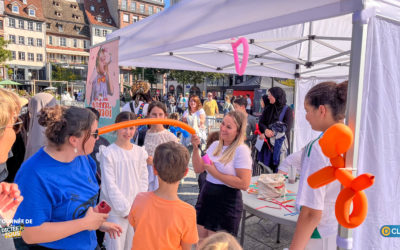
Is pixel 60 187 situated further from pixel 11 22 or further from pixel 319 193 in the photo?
pixel 11 22

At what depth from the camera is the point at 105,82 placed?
304cm

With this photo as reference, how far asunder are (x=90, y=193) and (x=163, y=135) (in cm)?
190

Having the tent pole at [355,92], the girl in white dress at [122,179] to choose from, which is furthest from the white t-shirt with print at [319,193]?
the girl in white dress at [122,179]

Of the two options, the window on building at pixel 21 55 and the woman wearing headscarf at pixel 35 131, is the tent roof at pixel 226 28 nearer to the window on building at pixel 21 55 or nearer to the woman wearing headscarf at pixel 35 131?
the woman wearing headscarf at pixel 35 131

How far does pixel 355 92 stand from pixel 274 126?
3.19m

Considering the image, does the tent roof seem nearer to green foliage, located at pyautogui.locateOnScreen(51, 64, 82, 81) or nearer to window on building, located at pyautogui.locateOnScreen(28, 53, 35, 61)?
green foliage, located at pyautogui.locateOnScreen(51, 64, 82, 81)

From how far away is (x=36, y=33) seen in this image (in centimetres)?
4584

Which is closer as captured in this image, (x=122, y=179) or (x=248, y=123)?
(x=122, y=179)

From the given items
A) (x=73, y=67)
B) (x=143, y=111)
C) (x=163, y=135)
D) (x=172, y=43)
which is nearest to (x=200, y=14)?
(x=172, y=43)

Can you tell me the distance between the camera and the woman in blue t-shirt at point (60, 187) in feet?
4.22

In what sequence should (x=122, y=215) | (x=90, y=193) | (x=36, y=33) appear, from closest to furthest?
1. (x=90, y=193)
2. (x=122, y=215)
3. (x=36, y=33)

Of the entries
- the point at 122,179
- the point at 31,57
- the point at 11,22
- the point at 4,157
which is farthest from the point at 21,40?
the point at 4,157

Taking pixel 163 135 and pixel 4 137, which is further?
pixel 163 135

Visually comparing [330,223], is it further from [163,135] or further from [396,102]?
[163,135]
